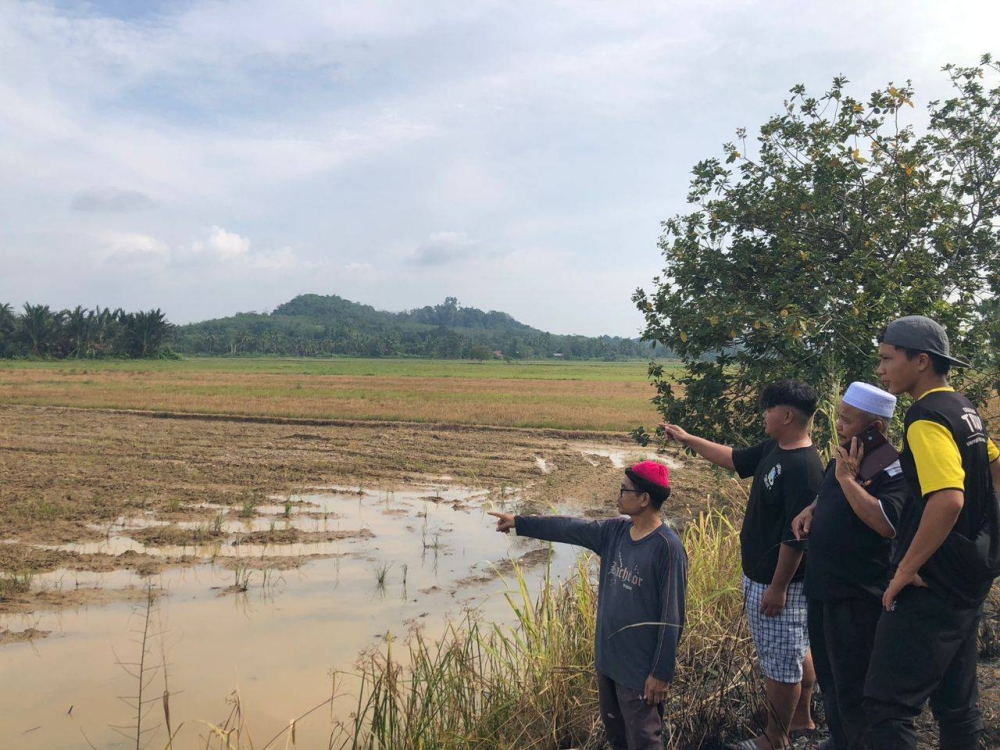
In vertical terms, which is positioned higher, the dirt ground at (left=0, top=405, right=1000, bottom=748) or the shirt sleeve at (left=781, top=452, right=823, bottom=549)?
the shirt sleeve at (left=781, top=452, right=823, bottom=549)

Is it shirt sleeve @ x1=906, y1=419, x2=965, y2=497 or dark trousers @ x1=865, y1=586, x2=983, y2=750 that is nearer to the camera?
shirt sleeve @ x1=906, y1=419, x2=965, y2=497

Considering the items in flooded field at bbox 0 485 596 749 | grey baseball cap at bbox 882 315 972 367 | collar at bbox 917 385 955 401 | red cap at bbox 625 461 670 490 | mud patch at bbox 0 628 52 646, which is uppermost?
grey baseball cap at bbox 882 315 972 367

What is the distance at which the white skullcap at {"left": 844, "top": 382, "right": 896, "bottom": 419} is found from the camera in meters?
2.68

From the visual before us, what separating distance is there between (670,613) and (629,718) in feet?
1.46

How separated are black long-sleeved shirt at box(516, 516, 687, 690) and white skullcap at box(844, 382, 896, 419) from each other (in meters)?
0.84

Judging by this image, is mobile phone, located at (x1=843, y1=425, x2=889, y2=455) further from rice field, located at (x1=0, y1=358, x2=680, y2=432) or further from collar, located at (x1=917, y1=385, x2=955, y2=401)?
rice field, located at (x1=0, y1=358, x2=680, y2=432)

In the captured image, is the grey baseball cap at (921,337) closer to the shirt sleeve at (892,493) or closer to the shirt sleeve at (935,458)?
the shirt sleeve at (935,458)

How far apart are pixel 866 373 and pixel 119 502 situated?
30.1 ft

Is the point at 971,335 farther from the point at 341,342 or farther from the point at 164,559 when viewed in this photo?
the point at 341,342

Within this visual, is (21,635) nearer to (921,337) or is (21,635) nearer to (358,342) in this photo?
(921,337)

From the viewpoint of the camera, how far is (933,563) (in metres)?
2.32

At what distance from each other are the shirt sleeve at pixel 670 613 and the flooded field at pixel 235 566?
53.6 inches

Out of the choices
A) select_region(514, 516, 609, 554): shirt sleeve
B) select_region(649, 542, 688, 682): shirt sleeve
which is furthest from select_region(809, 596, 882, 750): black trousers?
select_region(514, 516, 609, 554): shirt sleeve

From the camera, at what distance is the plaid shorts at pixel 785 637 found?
10.0ft
